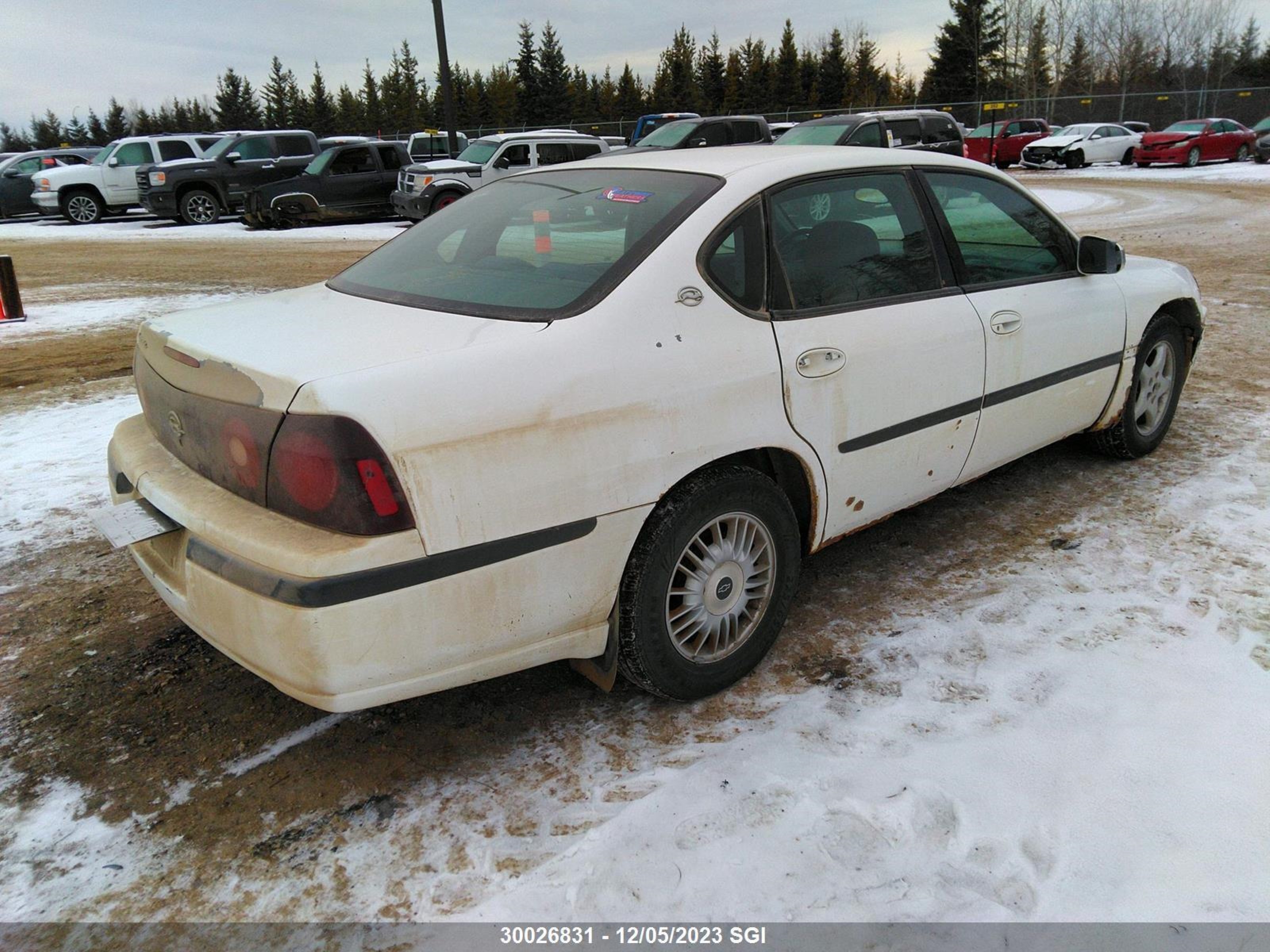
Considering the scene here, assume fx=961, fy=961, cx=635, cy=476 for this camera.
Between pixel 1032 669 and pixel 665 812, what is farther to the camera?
pixel 1032 669

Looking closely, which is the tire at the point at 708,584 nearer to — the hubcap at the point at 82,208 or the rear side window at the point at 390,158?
the rear side window at the point at 390,158

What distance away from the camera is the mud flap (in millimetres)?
2627

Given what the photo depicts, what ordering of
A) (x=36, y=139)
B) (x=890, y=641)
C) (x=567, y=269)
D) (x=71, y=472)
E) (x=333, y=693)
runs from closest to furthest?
(x=333, y=693) < (x=567, y=269) < (x=890, y=641) < (x=71, y=472) < (x=36, y=139)

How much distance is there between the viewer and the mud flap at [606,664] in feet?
8.62

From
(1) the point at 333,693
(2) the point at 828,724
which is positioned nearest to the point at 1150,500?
(2) the point at 828,724

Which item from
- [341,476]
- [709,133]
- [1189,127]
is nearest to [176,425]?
[341,476]

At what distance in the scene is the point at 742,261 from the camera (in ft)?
9.44

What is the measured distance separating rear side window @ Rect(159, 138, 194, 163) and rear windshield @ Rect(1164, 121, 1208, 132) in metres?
26.4

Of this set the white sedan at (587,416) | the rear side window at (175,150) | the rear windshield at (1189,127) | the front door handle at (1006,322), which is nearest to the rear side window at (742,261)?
the white sedan at (587,416)

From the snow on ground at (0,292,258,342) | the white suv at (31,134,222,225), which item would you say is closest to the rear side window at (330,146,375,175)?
the white suv at (31,134,222,225)

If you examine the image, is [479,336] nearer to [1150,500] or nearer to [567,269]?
[567,269]

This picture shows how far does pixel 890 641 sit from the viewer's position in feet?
10.4

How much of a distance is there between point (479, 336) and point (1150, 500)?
10.6 ft

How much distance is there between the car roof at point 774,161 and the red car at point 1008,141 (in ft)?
93.6
